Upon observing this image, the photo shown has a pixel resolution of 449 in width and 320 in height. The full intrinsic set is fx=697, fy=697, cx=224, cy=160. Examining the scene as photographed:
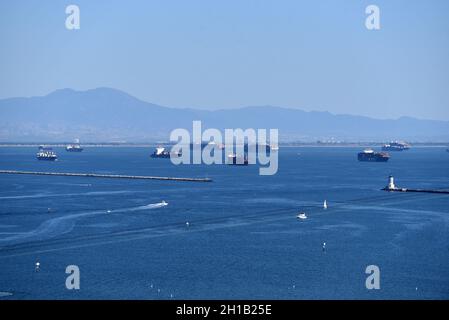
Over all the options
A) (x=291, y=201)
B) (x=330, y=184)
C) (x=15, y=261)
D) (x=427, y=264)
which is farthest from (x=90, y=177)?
(x=427, y=264)

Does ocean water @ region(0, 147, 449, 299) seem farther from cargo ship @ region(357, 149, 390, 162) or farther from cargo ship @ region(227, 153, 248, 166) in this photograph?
cargo ship @ region(357, 149, 390, 162)

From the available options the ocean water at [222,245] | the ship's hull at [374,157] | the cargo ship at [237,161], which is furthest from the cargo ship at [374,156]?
the ocean water at [222,245]

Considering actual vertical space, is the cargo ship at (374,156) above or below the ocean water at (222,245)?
above

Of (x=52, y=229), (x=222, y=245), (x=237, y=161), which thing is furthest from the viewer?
(x=237, y=161)

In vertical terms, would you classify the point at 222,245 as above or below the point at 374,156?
below

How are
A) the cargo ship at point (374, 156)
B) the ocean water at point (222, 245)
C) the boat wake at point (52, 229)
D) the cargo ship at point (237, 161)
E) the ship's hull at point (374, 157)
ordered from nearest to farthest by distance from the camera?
the ocean water at point (222, 245) → the boat wake at point (52, 229) → the cargo ship at point (237, 161) → the ship's hull at point (374, 157) → the cargo ship at point (374, 156)

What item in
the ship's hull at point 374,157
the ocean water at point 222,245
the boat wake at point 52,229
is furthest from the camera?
the ship's hull at point 374,157

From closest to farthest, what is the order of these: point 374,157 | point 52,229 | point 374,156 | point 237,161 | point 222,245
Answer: point 222,245 → point 52,229 → point 237,161 → point 374,157 → point 374,156

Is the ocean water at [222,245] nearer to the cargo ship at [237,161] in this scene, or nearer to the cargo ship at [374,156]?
the cargo ship at [237,161]

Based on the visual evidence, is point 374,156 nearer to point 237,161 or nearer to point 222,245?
point 237,161

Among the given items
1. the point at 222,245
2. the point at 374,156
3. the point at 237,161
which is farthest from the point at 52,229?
the point at 374,156

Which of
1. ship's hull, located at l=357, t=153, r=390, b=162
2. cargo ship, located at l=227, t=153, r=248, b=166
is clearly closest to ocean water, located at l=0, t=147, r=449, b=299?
cargo ship, located at l=227, t=153, r=248, b=166
